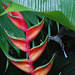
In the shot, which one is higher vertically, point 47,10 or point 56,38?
point 47,10

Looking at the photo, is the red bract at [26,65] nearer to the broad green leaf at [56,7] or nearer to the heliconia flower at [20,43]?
the heliconia flower at [20,43]

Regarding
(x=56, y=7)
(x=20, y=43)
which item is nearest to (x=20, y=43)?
(x=20, y=43)

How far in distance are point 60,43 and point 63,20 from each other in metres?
0.95

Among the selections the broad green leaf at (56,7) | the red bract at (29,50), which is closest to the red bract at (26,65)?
the red bract at (29,50)

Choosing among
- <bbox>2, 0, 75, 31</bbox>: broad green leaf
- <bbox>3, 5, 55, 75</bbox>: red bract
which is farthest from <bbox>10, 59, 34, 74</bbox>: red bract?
Answer: <bbox>2, 0, 75, 31</bbox>: broad green leaf

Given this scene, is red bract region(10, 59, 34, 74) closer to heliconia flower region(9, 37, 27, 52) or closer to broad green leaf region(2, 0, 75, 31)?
heliconia flower region(9, 37, 27, 52)

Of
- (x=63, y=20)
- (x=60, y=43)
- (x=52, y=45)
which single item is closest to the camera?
(x=63, y=20)

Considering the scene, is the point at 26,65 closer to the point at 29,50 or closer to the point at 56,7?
the point at 29,50

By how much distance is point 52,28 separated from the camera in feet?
4.54

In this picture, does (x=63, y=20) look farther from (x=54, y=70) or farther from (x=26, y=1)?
(x=54, y=70)

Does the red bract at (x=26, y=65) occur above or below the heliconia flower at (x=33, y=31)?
below

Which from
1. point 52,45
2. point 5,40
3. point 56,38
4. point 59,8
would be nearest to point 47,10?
point 59,8

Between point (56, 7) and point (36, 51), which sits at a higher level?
point (56, 7)

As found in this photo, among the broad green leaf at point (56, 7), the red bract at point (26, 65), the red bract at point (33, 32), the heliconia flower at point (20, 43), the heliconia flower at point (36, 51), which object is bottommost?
the red bract at point (26, 65)
